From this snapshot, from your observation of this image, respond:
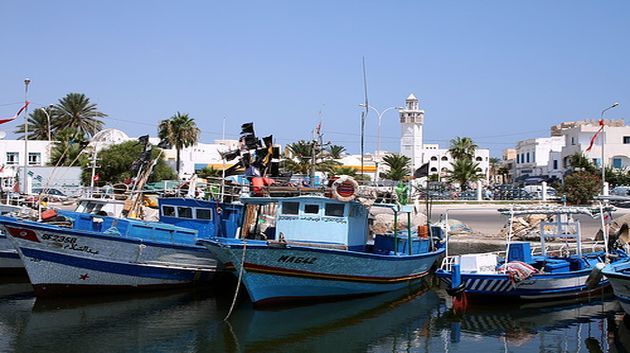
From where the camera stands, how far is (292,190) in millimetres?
21000

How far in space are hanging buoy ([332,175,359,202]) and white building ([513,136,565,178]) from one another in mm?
70173

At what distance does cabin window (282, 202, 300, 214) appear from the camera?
20938mm

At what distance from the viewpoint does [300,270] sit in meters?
19.5

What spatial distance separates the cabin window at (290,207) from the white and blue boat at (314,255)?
2cm

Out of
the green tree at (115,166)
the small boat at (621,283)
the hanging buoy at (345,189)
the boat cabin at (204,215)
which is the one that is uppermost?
the green tree at (115,166)

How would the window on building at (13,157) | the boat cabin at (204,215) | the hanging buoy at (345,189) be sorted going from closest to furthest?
the hanging buoy at (345,189) < the boat cabin at (204,215) < the window on building at (13,157)

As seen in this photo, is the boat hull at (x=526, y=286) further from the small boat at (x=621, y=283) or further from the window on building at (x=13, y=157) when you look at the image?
the window on building at (x=13, y=157)

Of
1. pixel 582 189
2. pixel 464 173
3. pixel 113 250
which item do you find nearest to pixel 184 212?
pixel 113 250

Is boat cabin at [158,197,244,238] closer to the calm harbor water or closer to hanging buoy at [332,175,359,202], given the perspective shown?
the calm harbor water

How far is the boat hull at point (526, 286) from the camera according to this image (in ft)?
64.5

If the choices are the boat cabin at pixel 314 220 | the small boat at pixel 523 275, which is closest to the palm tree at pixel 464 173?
the small boat at pixel 523 275

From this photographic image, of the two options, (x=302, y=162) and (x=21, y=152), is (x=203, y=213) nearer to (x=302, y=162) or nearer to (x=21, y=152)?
(x=302, y=162)

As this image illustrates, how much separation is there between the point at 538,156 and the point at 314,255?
8022 cm

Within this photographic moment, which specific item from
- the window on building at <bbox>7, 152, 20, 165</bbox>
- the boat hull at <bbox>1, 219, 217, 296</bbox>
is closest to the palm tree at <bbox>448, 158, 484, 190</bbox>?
the window on building at <bbox>7, 152, 20, 165</bbox>
